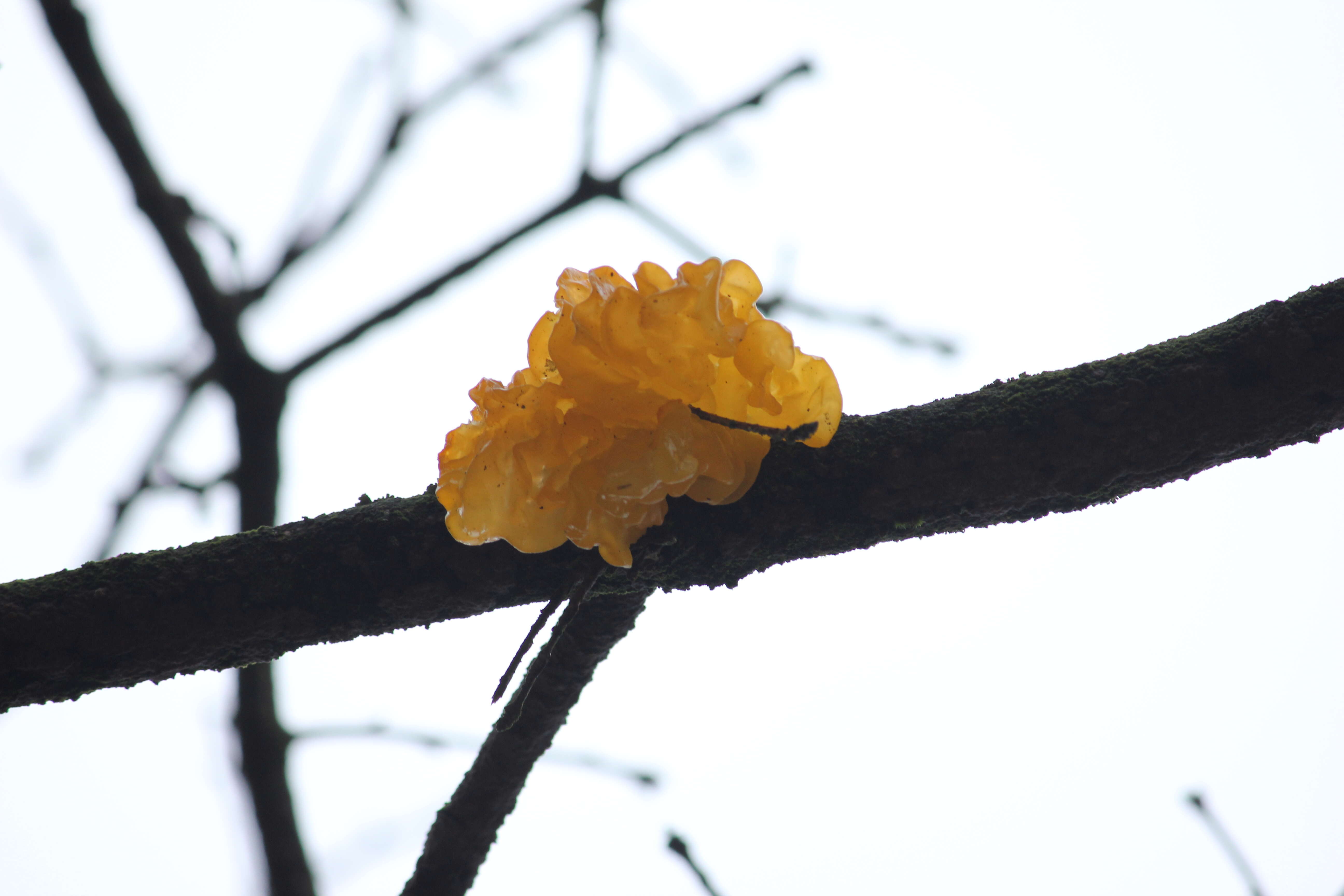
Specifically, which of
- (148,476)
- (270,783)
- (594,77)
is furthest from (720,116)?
(270,783)

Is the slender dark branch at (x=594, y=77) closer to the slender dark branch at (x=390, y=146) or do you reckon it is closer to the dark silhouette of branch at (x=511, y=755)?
the slender dark branch at (x=390, y=146)

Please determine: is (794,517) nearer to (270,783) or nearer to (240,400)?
(240,400)

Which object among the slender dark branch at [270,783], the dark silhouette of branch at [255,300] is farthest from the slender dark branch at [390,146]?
the slender dark branch at [270,783]

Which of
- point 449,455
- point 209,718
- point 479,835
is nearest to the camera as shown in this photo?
point 449,455

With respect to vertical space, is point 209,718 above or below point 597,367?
above

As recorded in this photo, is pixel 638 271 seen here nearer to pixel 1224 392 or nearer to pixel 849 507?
pixel 849 507

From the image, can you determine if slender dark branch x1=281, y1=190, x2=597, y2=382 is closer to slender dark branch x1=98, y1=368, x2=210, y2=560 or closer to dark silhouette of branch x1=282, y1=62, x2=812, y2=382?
dark silhouette of branch x1=282, y1=62, x2=812, y2=382

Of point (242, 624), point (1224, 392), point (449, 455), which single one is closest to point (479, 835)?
point (242, 624)

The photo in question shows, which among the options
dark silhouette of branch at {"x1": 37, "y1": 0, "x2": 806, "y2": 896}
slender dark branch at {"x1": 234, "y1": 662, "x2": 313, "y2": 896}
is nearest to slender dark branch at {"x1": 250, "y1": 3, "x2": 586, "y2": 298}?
dark silhouette of branch at {"x1": 37, "y1": 0, "x2": 806, "y2": 896}
